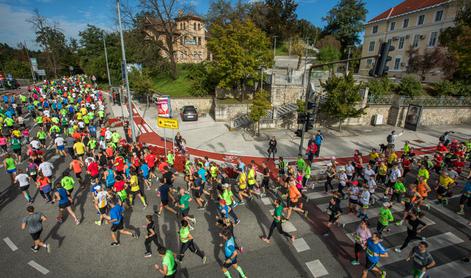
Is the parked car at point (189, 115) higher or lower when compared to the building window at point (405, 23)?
lower

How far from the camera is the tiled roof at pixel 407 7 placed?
36.2 metres

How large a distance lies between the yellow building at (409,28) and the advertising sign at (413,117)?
12.9m

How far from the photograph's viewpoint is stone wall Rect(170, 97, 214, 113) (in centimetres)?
2784

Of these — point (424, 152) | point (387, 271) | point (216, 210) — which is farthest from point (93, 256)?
point (424, 152)

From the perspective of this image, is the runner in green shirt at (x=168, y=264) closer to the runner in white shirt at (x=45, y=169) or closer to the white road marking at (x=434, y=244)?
the white road marking at (x=434, y=244)

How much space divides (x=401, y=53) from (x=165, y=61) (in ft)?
138

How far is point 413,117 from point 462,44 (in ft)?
35.4

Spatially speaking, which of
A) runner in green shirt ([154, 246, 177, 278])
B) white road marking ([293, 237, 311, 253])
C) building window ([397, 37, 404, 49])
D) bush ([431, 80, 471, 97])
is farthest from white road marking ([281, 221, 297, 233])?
building window ([397, 37, 404, 49])

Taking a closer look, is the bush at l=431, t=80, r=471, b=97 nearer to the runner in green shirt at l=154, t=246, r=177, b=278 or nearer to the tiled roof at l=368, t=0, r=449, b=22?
the tiled roof at l=368, t=0, r=449, b=22

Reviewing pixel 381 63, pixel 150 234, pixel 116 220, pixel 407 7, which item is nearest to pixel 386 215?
pixel 381 63

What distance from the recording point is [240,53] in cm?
2277

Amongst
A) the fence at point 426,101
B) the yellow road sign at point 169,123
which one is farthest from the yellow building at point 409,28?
the yellow road sign at point 169,123

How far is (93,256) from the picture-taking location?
7184 mm

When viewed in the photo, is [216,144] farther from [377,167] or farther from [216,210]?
[377,167]
